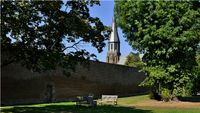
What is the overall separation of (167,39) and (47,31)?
65.4ft

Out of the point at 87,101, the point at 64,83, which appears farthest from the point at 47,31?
the point at 64,83

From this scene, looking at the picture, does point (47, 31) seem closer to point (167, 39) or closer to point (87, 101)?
point (87, 101)

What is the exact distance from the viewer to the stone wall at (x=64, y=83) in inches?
1387

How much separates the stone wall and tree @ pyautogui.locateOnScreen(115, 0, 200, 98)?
6.19m

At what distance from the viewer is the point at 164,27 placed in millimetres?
42156

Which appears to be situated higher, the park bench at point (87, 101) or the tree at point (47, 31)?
the tree at point (47, 31)

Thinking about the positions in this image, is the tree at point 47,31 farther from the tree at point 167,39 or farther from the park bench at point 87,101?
the tree at point 167,39

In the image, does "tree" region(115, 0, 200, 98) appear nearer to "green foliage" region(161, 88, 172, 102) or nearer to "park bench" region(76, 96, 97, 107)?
"green foliage" region(161, 88, 172, 102)

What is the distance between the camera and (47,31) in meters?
24.4

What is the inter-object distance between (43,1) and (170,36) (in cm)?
2038

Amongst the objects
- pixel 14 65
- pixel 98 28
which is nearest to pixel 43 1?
pixel 98 28

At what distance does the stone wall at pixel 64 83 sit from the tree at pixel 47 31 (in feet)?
17.4

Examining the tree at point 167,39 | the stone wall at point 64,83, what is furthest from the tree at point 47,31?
the tree at point 167,39

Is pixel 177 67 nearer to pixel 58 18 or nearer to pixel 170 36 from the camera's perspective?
pixel 170 36
